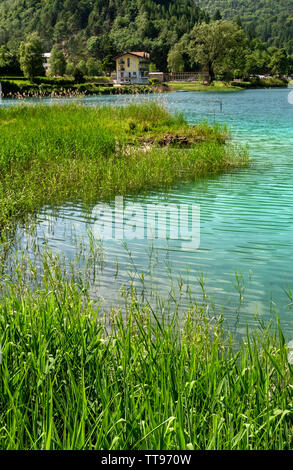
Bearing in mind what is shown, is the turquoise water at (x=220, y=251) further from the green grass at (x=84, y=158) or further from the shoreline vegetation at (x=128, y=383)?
the green grass at (x=84, y=158)

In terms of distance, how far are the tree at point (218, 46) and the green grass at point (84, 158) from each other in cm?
9951

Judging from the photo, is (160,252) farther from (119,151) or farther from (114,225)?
(119,151)

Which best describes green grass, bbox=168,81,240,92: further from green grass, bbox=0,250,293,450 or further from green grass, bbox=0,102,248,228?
green grass, bbox=0,250,293,450

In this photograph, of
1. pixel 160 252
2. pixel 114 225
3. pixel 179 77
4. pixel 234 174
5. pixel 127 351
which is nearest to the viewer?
pixel 127 351

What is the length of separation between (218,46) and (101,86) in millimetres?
42463

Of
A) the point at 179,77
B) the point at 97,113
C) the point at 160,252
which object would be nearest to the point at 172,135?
the point at 97,113

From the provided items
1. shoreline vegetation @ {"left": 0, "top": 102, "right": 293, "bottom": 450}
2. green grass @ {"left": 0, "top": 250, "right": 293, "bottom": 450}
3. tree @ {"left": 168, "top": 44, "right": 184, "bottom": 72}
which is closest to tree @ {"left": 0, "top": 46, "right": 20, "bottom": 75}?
tree @ {"left": 168, "top": 44, "right": 184, "bottom": 72}

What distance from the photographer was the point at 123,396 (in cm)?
314

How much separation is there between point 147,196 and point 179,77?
118974 mm

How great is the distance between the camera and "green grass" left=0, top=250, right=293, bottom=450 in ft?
8.29

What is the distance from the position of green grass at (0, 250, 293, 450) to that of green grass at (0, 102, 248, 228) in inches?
205

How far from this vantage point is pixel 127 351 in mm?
3230

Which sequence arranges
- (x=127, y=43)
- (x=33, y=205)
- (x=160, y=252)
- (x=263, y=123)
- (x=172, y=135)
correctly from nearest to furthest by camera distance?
(x=160, y=252), (x=33, y=205), (x=172, y=135), (x=263, y=123), (x=127, y=43)

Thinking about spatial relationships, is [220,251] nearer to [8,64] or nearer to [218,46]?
[8,64]
